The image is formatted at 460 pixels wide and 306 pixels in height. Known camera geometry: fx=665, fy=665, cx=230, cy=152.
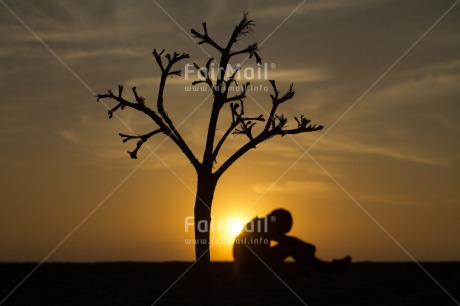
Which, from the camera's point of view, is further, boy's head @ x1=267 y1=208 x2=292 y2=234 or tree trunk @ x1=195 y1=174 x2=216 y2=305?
boy's head @ x1=267 y1=208 x2=292 y2=234

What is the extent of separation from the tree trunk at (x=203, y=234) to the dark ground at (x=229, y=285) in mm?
712

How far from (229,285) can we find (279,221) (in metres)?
3.06

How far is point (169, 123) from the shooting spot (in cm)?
2111

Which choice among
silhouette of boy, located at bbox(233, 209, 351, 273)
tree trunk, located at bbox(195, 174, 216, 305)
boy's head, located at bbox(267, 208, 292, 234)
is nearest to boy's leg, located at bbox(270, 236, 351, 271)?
silhouette of boy, located at bbox(233, 209, 351, 273)

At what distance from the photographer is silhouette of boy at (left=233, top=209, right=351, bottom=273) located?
21609 millimetres

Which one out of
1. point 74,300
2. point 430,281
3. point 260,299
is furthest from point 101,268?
point 430,281

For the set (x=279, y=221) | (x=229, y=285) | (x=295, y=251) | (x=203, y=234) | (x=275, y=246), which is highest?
(x=279, y=221)

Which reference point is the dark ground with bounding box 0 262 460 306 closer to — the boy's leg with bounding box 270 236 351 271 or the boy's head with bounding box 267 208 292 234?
the boy's leg with bounding box 270 236 351 271

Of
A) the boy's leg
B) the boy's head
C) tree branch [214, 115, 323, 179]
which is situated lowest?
the boy's leg

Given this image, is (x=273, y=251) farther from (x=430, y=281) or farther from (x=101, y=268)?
(x=101, y=268)

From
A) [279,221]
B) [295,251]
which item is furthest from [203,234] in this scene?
[295,251]

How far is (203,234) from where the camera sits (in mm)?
20406

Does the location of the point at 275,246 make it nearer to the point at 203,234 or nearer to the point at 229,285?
the point at 229,285

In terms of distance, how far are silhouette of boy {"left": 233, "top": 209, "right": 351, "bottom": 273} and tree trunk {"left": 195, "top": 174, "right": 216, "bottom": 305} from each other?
6.20 feet
